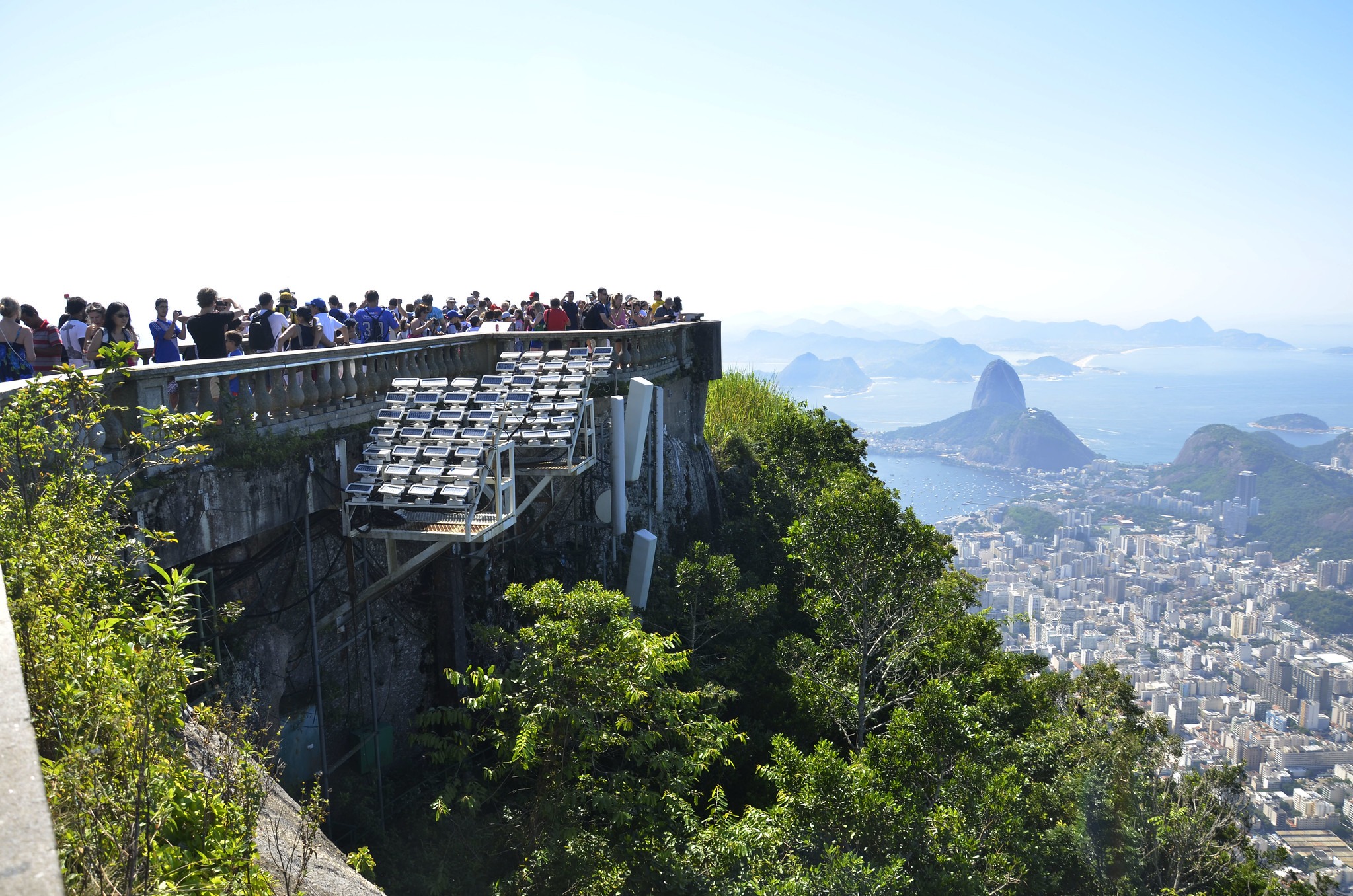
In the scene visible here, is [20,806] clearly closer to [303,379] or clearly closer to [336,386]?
[303,379]

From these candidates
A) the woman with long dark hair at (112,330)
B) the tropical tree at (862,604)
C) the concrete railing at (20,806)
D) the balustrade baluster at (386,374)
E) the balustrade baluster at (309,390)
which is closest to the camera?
the concrete railing at (20,806)

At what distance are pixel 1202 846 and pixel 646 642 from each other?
10448mm

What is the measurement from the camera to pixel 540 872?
29.6ft

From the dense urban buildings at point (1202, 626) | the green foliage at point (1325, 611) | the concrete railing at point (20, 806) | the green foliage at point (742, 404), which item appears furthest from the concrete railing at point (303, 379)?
the green foliage at point (1325, 611)

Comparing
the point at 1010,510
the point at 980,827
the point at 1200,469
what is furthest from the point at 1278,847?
the point at 1200,469

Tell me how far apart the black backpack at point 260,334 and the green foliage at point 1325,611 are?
11210 cm

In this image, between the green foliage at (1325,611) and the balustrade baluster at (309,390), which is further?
the green foliage at (1325,611)

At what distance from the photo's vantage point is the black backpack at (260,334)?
11.3 meters

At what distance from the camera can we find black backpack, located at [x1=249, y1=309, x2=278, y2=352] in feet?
37.1

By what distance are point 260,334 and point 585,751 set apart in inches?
253

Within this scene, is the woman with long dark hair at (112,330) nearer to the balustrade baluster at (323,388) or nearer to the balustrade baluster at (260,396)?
the balustrade baluster at (260,396)

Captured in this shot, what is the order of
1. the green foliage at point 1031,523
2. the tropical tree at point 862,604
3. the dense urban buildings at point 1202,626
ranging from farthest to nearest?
the green foliage at point 1031,523, the dense urban buildings at point 1202,626, the tropical tree at point 862,604

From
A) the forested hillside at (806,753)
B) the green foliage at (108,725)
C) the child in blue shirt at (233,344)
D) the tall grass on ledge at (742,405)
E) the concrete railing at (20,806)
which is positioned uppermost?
the child in blue shirt at (233,344)

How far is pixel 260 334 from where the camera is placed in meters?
11.3
